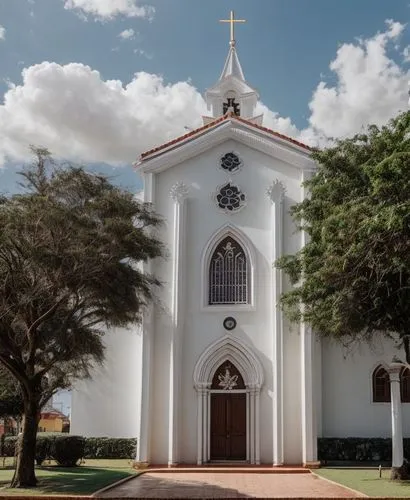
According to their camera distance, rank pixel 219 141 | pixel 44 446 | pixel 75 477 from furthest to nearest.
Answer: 1. pixel 219 141
2. pixel 44 446
3. pixel 75 477

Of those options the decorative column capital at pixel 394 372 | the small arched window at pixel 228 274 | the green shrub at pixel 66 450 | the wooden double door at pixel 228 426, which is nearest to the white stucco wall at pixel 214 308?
the small arched window at pixel 228 274

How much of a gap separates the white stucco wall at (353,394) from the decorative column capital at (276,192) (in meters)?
5.16

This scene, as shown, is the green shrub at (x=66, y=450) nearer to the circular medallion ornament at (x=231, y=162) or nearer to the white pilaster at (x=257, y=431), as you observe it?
the white pilaster at (x=257, y=431)

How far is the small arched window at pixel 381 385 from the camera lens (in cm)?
2247

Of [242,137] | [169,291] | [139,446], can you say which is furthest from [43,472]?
[242,137]

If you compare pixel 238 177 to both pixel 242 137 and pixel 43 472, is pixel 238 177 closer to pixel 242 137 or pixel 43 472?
pixel 242 137

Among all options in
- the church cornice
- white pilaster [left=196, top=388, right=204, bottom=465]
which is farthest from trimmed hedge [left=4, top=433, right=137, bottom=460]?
the church cornice

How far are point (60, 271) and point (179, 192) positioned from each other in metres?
8.55

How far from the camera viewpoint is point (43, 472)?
1900 cm

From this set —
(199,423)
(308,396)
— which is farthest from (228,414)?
(308,396)

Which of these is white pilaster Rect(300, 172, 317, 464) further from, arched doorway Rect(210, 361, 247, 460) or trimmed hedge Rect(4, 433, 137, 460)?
trimmed hedge Rect(4, 433, 137, 460)

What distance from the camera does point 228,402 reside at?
22.4m

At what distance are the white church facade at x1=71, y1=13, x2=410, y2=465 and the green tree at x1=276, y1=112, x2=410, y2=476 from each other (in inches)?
135

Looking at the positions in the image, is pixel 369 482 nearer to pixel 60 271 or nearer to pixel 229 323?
pixel 229 323
